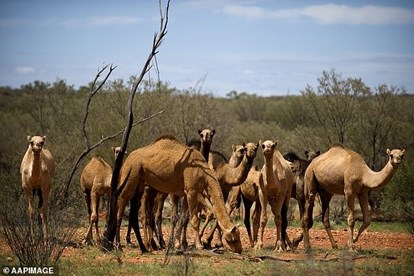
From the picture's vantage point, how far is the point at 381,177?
50.8 ft

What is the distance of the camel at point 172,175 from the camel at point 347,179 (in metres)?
2.82

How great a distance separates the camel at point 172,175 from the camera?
14344mm

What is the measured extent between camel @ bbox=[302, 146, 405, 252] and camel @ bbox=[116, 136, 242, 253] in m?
2.82

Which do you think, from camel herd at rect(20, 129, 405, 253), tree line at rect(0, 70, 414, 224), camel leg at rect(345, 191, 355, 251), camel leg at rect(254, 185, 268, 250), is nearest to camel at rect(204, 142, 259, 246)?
camel herd at rect(20, 129, 405, 253)

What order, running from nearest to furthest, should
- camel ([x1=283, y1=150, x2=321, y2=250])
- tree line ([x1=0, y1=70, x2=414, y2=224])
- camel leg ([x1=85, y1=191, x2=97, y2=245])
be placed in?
camel leg ([x1=85, y1=191, x2=97, y2=245]) → camel ([x1=283, y1=150, x2=321, y2=250]) → tree line ([x1=0, y1=70, x2=414, y2=224])

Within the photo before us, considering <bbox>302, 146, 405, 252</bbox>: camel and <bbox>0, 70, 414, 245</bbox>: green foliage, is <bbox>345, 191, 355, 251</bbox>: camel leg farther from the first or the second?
<bbox>0, 70, 414, 245</bbox>: green foliage

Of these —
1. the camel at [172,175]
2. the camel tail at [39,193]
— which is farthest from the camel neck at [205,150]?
the camel tail at [39,193]

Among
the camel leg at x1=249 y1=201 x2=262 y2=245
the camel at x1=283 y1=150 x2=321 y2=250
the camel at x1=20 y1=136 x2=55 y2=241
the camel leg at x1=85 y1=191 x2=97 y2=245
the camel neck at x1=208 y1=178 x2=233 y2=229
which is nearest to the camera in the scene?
the camel neck at x1=208 y1=178 x2=233 y2=229

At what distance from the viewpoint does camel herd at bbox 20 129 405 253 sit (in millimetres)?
14461

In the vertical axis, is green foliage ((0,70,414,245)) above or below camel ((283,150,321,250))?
above

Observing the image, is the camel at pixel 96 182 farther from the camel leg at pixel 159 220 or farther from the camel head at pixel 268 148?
the camel head at pixel 268 148

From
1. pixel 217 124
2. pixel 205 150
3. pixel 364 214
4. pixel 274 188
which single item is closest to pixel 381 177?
pixel 364 214

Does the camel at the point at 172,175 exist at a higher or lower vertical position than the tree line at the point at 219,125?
lower

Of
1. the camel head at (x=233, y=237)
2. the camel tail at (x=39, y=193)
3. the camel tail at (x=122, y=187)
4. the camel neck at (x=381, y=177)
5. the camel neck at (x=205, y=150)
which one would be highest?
the camel neck at (x=205, y=150)
